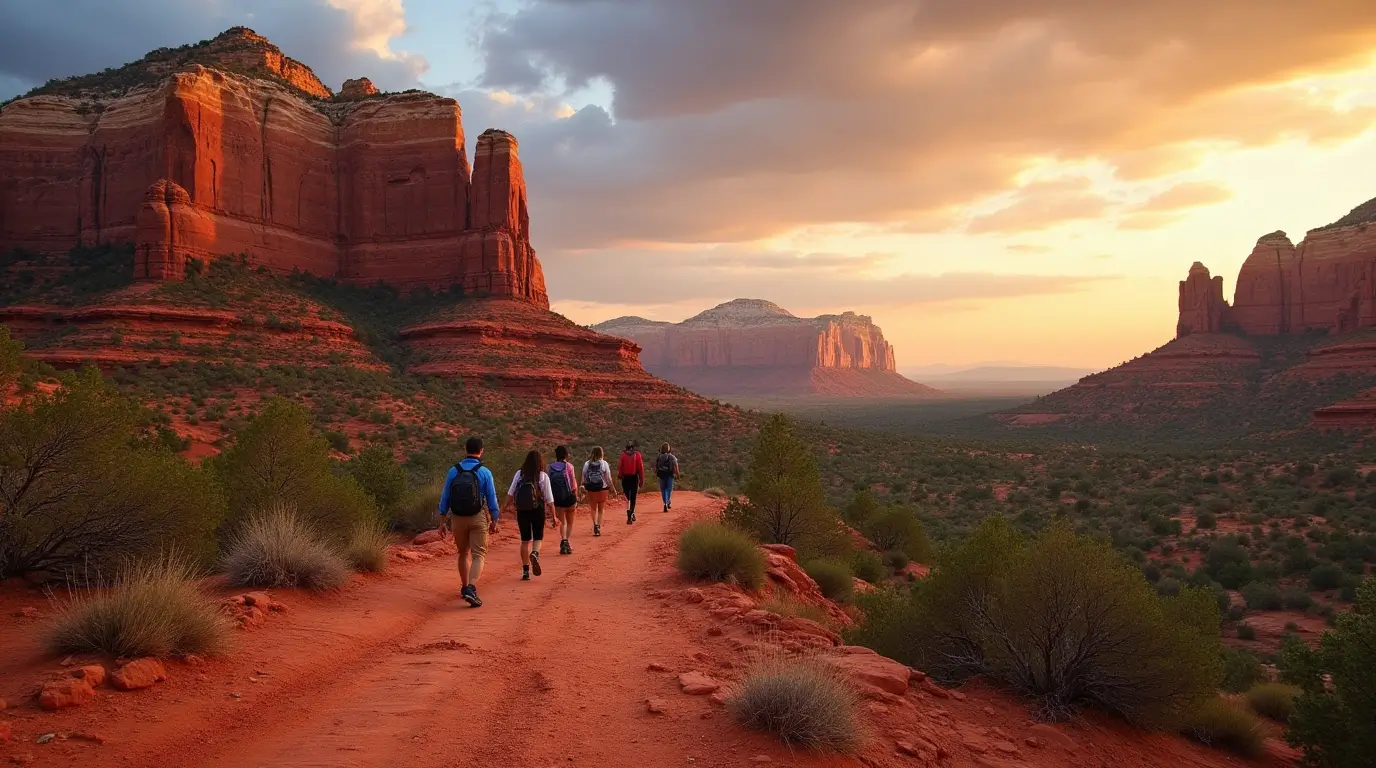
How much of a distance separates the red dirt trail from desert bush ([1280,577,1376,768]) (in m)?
0.80

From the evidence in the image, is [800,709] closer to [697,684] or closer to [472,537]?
[697,684]

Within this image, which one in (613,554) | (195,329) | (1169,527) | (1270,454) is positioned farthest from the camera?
(1270,454)

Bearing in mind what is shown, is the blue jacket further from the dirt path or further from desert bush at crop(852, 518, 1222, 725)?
desert bush at crop(852, 518, 1222, 725)

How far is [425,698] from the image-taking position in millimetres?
5469

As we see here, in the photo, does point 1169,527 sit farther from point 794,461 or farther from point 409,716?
point 409,716

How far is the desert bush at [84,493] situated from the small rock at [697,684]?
564cm

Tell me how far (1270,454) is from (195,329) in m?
61.9

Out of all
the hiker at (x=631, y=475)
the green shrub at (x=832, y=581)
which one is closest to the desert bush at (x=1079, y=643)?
the green shrub at (x=832, y=581)

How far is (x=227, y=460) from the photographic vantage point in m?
10.8

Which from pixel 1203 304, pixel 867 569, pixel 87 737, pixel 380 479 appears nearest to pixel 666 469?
pixel 867 569

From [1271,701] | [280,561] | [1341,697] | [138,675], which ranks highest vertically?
[280,561]

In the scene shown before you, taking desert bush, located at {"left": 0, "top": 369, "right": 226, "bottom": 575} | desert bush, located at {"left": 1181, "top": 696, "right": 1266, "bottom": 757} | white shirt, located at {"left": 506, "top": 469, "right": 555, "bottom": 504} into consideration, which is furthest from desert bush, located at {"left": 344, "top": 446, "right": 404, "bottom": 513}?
desert bush, located at {"left": 1181, "top": 696, "right": 1266, "bottom": 757}

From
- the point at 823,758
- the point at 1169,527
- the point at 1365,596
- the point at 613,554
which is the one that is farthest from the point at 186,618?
the point at 1169,527

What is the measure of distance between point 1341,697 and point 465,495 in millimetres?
9219
